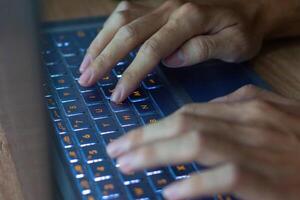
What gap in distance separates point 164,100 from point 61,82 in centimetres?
14

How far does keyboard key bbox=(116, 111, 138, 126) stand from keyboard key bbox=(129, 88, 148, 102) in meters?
0.03

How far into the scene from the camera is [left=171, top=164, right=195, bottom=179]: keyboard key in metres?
0.54

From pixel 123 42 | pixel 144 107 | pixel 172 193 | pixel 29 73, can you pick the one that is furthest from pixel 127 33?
pixel 29 73

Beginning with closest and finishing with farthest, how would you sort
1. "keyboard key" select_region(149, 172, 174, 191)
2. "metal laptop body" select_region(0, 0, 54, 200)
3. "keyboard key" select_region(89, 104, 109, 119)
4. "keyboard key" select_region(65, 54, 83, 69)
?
1. "metal laptop body" select_region(0, 0, 54, 200)
2. "keyboard key" select_region(149, 172, 174, 191)
3. "keyboard key" select_region(89, 104, 109, 119)
4. "keyboard key" select_region(65, 54, 83, 69)

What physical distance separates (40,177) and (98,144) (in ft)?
1.11

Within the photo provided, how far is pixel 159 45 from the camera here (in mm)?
686

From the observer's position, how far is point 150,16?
73 cm

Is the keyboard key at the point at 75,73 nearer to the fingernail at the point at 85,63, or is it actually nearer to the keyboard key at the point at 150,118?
the fingernail at the point at 85,63

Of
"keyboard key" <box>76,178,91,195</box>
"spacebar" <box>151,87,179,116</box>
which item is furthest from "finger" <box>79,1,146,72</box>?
"keyboard key" <box>76,178,91,195</box>

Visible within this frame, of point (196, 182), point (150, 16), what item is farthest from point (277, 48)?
point (196, 182)

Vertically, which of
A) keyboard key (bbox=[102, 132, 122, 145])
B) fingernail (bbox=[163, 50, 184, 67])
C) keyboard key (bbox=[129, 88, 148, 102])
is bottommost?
keyboard key (bbox=[102, 132, 122, 145])

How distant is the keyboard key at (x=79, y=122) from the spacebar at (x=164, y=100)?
95 millimetres

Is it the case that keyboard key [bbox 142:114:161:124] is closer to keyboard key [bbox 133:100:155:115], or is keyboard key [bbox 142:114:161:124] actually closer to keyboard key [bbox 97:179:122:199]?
keyboard key [bbox 133:100:155:115]

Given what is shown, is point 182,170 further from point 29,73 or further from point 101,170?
point 29,73
